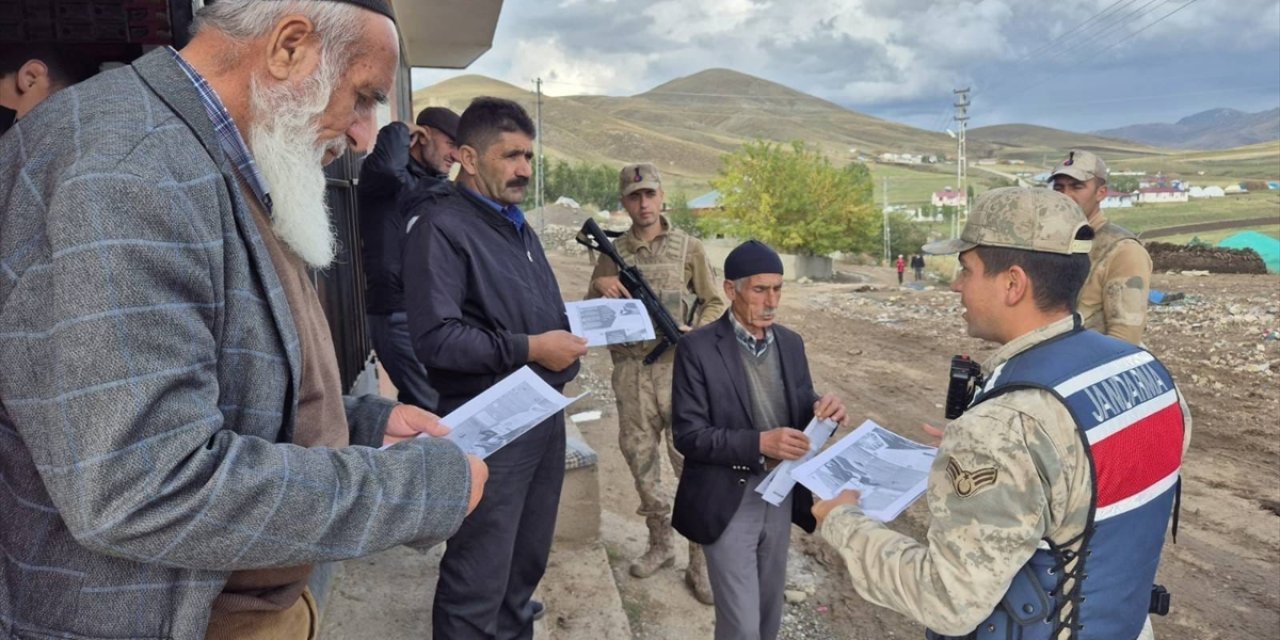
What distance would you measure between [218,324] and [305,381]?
270 mm

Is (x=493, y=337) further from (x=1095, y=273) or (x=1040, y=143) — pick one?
(x=1040, y=143)

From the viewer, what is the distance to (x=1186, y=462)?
277 inches

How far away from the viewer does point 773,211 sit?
42.2 m

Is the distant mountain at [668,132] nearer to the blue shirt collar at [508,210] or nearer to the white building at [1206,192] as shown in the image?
the white building at [1206,192]

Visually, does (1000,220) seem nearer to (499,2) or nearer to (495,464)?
(495,464)

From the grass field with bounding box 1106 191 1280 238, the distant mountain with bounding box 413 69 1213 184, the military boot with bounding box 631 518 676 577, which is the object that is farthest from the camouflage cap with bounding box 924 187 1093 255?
the distant mountain with bounding box 413 69 1213 184

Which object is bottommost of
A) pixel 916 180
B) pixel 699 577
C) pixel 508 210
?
pixel 699 577

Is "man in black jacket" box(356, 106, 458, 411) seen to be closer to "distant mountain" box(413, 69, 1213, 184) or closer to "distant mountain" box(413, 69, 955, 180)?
"distant mountain" box(413, 69, 955, 180)

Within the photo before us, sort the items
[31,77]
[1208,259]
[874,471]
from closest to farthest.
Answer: [874,471], [31,77], [1208,259]

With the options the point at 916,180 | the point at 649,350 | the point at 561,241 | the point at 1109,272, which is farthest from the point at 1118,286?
the point at 916,180

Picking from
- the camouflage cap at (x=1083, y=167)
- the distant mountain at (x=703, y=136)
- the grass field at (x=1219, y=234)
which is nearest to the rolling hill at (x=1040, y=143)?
the distant mountain at (x=703, y=136)

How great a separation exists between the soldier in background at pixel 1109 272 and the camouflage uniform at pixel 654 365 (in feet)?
6.43

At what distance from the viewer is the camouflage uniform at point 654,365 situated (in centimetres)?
429

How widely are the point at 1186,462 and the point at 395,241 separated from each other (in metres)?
7.02
